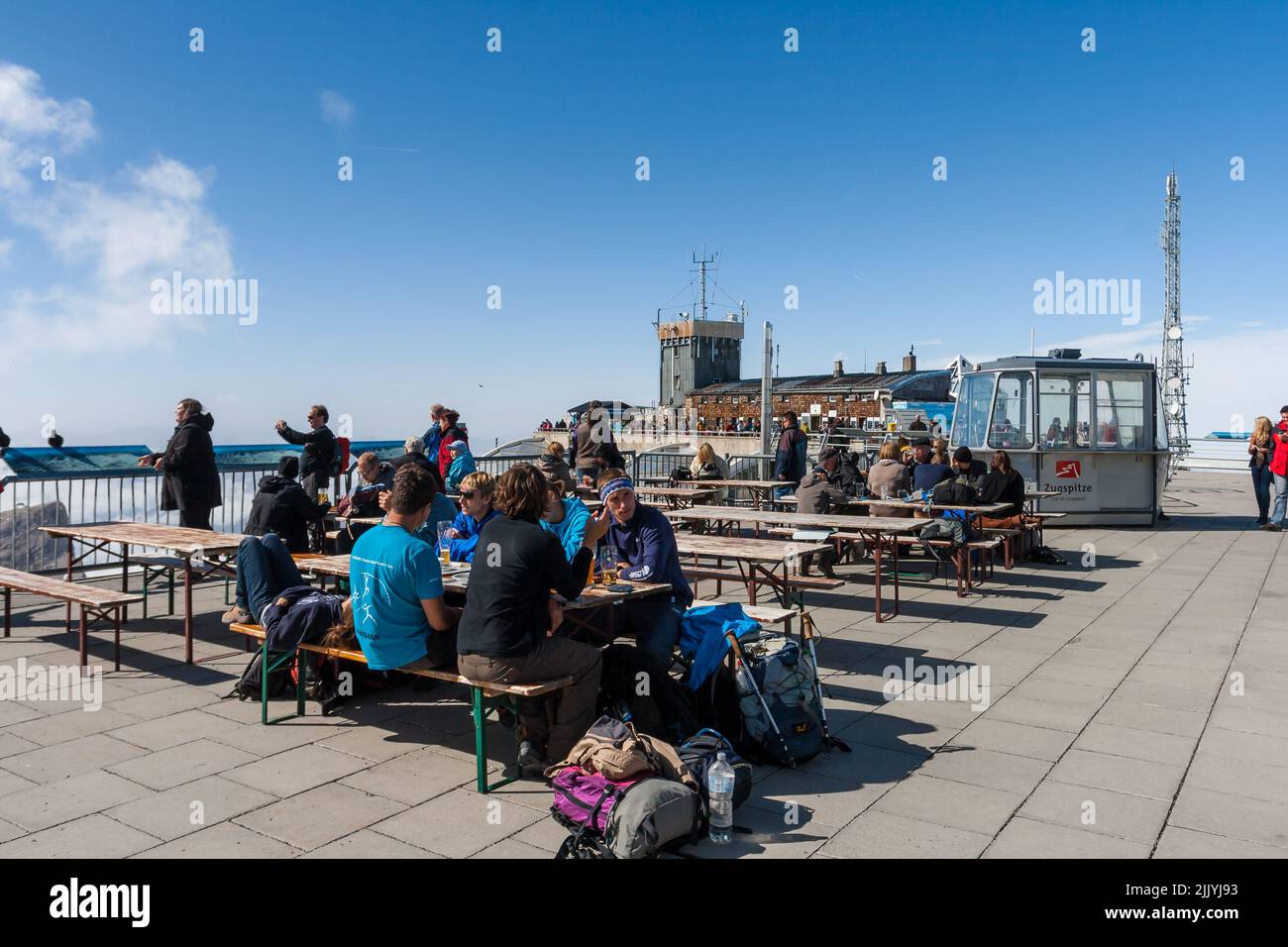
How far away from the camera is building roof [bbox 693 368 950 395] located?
58531mm

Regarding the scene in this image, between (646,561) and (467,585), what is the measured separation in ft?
3.61

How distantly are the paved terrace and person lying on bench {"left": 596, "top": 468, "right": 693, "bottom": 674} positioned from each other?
100 cm

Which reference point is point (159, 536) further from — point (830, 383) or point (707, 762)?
point (830, 383)

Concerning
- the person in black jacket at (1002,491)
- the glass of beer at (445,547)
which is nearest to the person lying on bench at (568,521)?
the glass of beer at (445,547)

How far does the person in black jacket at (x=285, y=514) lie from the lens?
6.71 m

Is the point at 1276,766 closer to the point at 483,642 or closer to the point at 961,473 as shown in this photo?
the point at 483,642

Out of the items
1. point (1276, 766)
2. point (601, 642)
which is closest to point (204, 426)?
point (601, 642)

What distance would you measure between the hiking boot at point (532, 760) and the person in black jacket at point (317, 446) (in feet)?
20.5

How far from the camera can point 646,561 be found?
5.36 meters

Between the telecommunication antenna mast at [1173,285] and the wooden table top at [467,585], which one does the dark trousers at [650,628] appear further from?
the telecommunication antenna mast at [1173,285]

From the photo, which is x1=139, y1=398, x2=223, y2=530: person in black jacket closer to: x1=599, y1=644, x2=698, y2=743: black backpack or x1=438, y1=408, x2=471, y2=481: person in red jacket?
x1=438, y1=408, x2=471, y2=481: person in red jacket

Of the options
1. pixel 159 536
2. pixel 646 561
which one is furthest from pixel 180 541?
pixel 646 561
